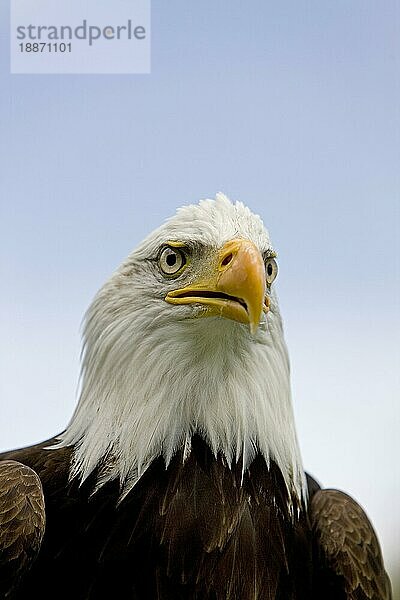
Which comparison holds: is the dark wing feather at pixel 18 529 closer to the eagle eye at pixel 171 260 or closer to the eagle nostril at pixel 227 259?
the eagle eye at pixel 171 260

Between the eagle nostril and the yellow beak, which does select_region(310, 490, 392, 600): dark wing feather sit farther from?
→ the eagle nostril

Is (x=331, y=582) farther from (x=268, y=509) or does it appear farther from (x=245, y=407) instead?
(x=245, y=407)

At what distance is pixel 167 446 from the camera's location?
2.98m

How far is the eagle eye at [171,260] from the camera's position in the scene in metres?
2.97

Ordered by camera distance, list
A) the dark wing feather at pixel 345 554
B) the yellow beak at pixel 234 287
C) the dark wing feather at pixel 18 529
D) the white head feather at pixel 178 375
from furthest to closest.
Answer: the dark wing feather at pixel 345 554 < the white head feather at pixel 178 375 < the dark wing feather at pixel 18 529 < the yellow beak at pixel 234 287

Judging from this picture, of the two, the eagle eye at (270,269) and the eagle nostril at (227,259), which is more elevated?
the eagle nostril at (227,259)

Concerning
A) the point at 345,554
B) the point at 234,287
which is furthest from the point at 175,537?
the point at 234,287

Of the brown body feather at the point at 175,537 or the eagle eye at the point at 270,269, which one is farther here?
the eagle eye at the point at 270,269

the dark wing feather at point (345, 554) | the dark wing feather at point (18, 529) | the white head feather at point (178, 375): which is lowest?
the dark wing feather at point (345, 554)

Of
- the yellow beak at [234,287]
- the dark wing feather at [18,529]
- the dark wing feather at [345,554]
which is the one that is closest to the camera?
the yellow beak at [234,287]

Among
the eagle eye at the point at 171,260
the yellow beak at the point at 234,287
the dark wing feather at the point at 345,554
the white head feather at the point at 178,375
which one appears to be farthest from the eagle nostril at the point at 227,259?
the dark wing feather at the point at 345,554

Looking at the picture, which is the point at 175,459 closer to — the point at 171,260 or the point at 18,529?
the point at 18,529

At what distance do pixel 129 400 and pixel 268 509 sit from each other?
24.5 inches

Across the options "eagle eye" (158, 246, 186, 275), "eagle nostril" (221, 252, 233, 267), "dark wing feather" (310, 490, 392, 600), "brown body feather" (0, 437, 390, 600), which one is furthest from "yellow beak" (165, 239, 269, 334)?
"dark wing feather" (310, 490, 392, 600)
